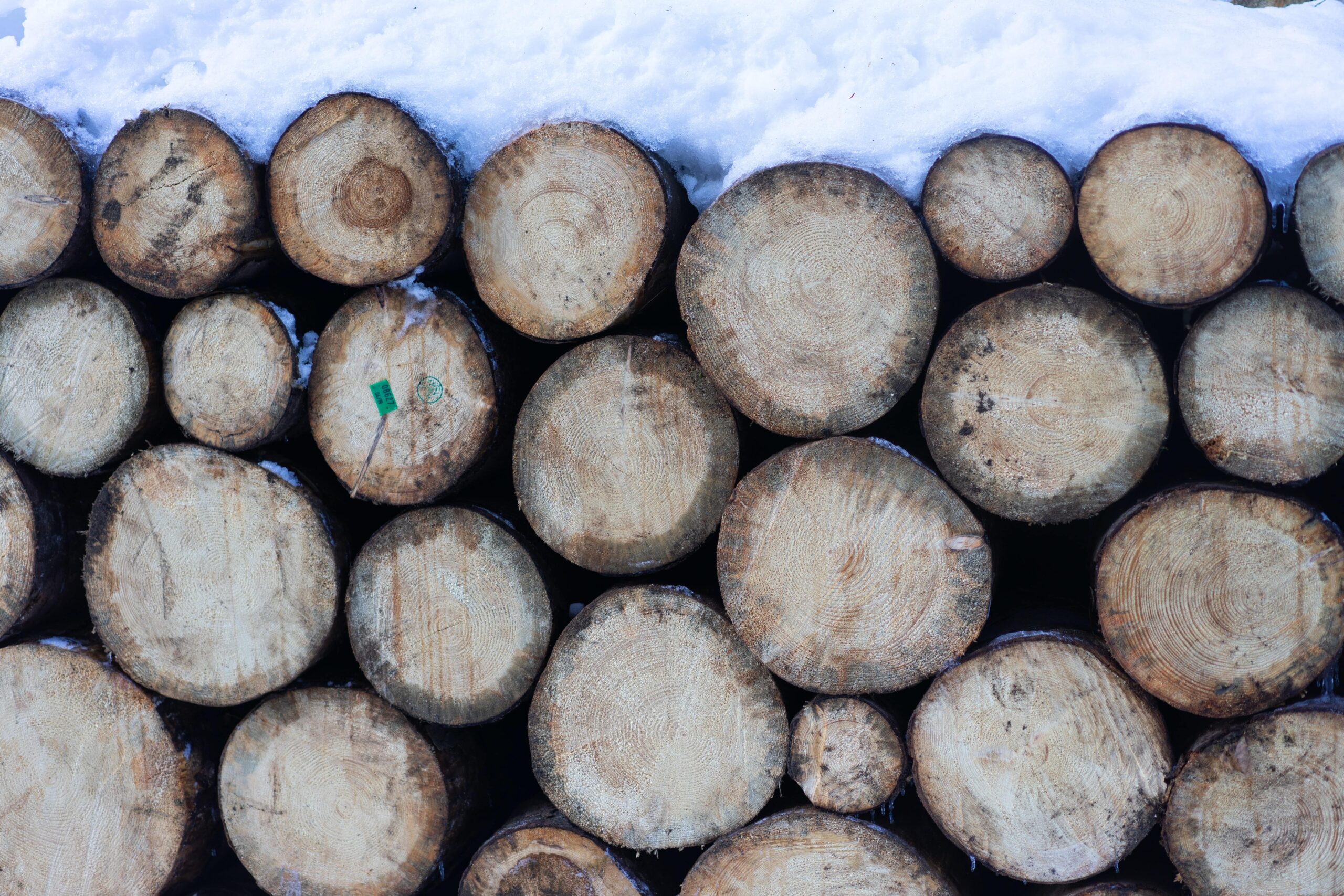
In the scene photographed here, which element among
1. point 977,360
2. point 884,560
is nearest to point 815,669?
point 884,560

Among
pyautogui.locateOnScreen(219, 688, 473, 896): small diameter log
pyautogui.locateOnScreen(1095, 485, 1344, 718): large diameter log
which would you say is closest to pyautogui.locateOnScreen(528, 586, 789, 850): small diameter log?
pyautogui.locateOnScreen(219, 688, 473, 896): small diameter log

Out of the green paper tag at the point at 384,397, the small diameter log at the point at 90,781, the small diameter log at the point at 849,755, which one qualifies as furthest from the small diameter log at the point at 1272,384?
the small diameter log at the point at 90,781

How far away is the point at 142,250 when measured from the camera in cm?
206

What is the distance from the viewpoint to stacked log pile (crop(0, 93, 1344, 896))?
1.65 meters

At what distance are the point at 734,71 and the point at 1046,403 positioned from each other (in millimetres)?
1042

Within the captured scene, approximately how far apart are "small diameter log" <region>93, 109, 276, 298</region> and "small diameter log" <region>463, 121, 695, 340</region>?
56 cm

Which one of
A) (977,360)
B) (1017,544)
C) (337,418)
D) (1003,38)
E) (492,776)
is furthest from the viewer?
(492,776)

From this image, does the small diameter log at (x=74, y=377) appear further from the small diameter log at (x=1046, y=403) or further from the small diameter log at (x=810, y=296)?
the small diameter log at (x=1046, y=403)

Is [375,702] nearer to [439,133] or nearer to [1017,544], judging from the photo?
[439,133]

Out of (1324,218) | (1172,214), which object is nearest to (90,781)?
(1172,214)

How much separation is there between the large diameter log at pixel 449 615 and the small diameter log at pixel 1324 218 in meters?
1.72

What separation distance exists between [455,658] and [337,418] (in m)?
0.64

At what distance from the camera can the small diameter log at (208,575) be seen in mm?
2078

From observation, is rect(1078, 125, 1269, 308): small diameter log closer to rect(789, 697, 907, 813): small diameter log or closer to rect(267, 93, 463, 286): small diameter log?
rect(789, 697, 907, 813): small diameter log
